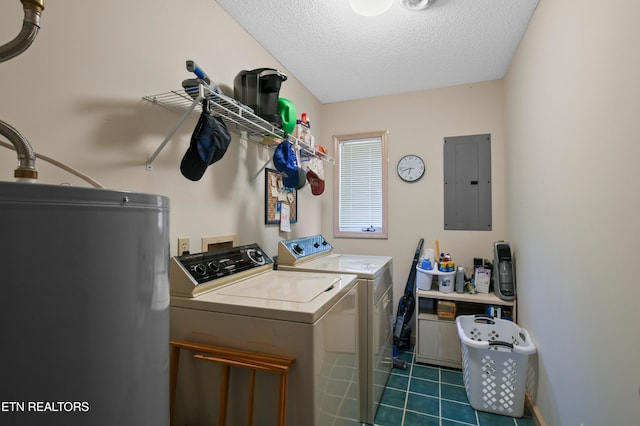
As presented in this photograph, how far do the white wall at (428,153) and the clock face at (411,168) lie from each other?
5 centimetres

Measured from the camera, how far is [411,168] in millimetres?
2986

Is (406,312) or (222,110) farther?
(406,312)

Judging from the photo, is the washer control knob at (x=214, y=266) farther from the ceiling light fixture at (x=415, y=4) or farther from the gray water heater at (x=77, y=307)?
the ceiling light fixture at (x=415, y=4)

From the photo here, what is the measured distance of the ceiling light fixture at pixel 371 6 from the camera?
1588mm

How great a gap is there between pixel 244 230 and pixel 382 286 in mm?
1034

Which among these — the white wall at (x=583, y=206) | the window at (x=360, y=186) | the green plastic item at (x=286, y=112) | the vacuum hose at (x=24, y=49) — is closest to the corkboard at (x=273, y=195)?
the green plastic item at (x=286, y=112)

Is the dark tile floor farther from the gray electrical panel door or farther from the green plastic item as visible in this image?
the green plastic item

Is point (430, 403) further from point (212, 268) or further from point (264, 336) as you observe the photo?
point (212, 268)

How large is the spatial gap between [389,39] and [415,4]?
38 cm

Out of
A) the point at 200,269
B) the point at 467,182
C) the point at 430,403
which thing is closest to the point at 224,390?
the point at 200,269

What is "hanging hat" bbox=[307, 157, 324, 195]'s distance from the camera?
2.46 m

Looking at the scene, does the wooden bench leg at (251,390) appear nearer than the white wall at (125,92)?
No

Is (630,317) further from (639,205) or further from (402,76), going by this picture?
(402,76)

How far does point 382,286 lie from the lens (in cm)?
204
